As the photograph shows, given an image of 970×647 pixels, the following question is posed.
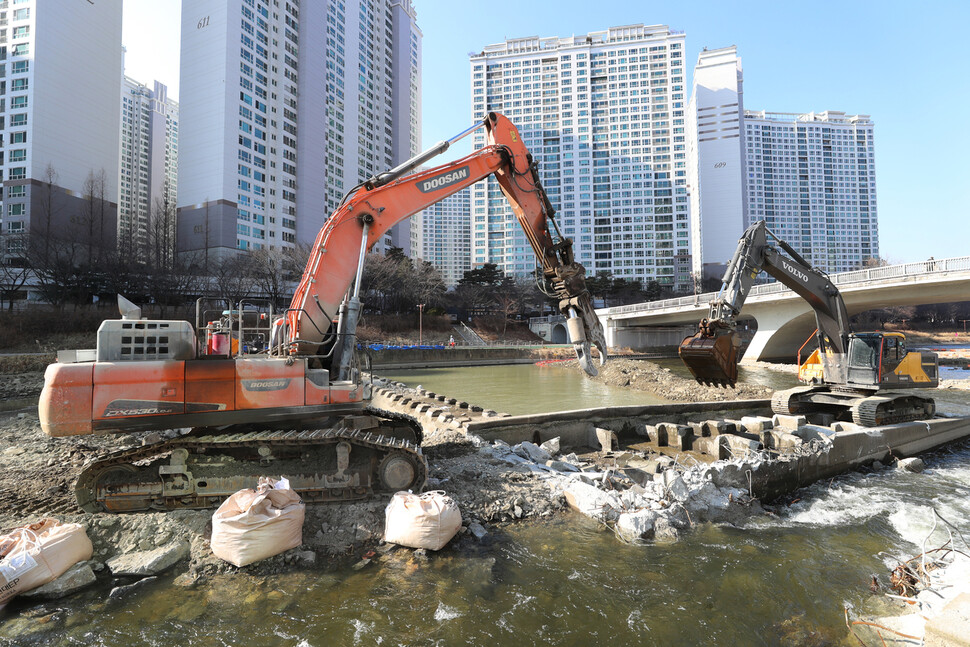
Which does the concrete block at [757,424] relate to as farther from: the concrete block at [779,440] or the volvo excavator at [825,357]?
the volvo excavator at [825,357]

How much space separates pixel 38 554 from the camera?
12.6 feet

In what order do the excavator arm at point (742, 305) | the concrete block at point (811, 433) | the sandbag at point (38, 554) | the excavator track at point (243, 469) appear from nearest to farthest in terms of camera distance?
the sandbag at point (38, 554) → the excavator track at point (243, 469) → the concrete block at point (811, 433) → the excavator arm at point (742, 305)

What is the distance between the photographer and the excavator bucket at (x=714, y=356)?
30.7ft

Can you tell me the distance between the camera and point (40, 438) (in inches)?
379

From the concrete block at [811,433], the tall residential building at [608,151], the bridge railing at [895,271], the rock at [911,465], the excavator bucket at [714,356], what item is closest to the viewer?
the rock at [911,465]

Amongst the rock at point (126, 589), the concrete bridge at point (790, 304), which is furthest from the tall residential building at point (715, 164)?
the rock at point (126, 589)

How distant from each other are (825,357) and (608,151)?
9849 centimetres

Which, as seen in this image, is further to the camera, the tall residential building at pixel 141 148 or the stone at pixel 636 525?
the tall residential building at pixel 141 148

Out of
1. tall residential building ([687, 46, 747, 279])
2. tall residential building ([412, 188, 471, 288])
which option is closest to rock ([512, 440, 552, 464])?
tall residential building ([687, 46, 747, 279])

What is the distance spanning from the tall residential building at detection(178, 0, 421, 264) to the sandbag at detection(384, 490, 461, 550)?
54.1 metres

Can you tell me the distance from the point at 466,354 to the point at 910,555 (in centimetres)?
3260

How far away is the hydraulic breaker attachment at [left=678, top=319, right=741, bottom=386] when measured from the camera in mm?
9375

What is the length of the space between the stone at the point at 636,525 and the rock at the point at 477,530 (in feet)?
5.30

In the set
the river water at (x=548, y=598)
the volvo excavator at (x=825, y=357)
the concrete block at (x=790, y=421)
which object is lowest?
the river water at (x=548, y=598)
